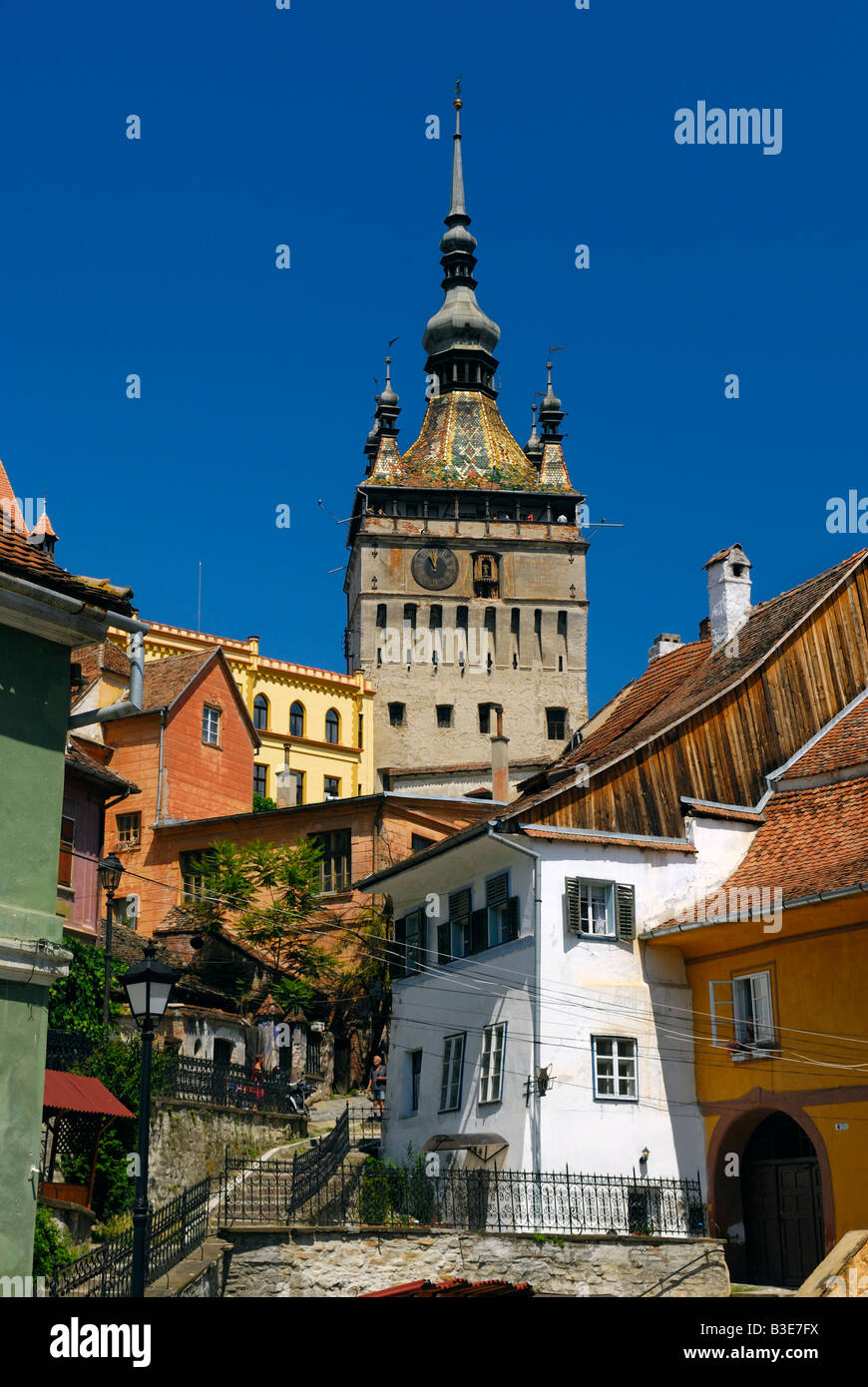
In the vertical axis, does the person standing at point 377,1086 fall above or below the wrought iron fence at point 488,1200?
above

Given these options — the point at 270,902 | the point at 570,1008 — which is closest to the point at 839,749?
the point at 570,1008

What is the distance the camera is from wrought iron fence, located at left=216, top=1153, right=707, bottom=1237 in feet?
96.6

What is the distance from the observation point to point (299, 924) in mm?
52688

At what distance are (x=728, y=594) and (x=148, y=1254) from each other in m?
21.7

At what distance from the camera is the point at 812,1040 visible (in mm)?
30438

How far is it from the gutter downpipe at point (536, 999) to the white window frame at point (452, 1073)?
3160 mm

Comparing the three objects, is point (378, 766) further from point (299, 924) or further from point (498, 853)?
point (498, 853)

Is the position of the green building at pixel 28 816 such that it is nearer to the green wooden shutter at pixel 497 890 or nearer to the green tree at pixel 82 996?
the green wooden shutter at pixel 497 890

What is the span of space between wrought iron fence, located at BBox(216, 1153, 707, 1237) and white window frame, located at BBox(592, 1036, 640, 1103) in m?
1.56

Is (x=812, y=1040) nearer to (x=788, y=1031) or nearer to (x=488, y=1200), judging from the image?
(x=788, y=1031)

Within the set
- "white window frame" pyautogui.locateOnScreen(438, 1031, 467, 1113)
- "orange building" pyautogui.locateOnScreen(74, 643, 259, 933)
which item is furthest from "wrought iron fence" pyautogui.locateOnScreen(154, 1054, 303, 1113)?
"orange building" pyautogui.locateOnScreen(74, 643, 259, 933)

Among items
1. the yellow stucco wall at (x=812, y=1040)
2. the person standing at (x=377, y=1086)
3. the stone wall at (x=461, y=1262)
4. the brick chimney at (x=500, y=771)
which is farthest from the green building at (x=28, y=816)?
the brick chimney at (x=500, y=771)

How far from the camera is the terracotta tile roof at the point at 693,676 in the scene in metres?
37.0
